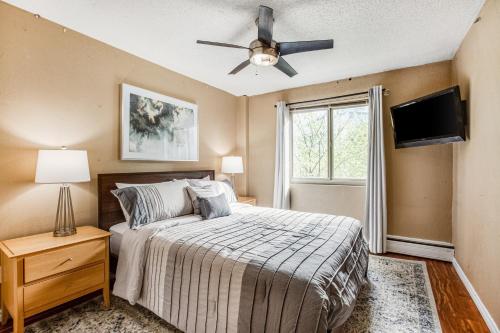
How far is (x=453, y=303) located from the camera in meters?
2.25

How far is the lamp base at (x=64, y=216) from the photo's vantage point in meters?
2.13

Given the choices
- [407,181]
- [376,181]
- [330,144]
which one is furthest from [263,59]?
[407,181]

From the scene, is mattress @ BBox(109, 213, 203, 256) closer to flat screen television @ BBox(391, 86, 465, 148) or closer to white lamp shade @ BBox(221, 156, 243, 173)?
white lamp shade @ BBox(221, 156, 243, 173)

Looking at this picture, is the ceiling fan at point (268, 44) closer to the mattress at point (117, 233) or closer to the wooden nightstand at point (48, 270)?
the mattress at point (117, 233)

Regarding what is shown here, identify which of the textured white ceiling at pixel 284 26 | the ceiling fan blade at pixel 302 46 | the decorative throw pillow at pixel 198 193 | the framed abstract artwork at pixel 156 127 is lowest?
the decorative throw pillow at pixel 198 193

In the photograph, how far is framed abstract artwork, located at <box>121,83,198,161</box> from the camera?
2.92 meters

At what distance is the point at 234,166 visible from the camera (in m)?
4.17

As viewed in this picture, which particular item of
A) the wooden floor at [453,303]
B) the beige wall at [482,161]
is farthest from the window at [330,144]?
the wooden floor at [453,303]

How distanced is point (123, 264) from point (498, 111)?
324 centimetres

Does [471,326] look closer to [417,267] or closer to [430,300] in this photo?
[430,300]

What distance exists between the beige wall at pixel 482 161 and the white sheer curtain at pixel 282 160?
2270 millimetres

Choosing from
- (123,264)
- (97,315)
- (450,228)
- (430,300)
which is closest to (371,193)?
(450,228)

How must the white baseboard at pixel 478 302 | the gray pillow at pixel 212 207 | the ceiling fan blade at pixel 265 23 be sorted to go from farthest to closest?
the gray pillow at pixel 212 207 < the ceiling fan blade at pixel 265 23 < the white baseboard at pixel 478 302

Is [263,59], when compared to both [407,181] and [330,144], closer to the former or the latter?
[330,144]
